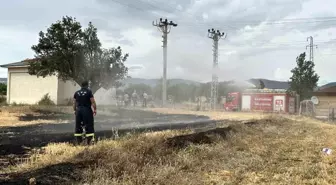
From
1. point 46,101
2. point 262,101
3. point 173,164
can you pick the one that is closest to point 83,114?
point 173,164

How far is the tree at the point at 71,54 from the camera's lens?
24781 mm

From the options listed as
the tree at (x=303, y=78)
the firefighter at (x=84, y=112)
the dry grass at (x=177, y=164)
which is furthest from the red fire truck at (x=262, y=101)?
the firefighter at (x=84, y=112)

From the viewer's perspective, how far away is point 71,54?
24891 millimetres

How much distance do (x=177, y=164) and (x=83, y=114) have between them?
3.45 meters

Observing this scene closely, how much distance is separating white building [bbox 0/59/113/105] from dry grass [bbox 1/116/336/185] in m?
24.1

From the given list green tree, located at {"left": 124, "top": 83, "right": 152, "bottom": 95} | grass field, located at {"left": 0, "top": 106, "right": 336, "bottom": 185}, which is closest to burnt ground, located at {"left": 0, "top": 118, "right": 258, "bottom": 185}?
grass field, located at {"left": 0, "top": 106, "right": 336, "bottom": 185}

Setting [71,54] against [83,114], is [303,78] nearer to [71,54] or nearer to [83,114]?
[71,54]

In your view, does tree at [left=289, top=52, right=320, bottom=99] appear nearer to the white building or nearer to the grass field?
the white building

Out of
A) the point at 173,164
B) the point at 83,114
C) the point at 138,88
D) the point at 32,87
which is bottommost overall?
the point at 173,164

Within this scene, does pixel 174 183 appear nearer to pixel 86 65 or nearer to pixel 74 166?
pixel 74 166

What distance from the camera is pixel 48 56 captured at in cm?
2508

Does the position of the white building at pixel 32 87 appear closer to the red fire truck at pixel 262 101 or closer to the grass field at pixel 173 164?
the red fire truck at pixel 262 101

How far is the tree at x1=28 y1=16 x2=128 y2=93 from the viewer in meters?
24.8

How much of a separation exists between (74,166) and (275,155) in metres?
4.93
